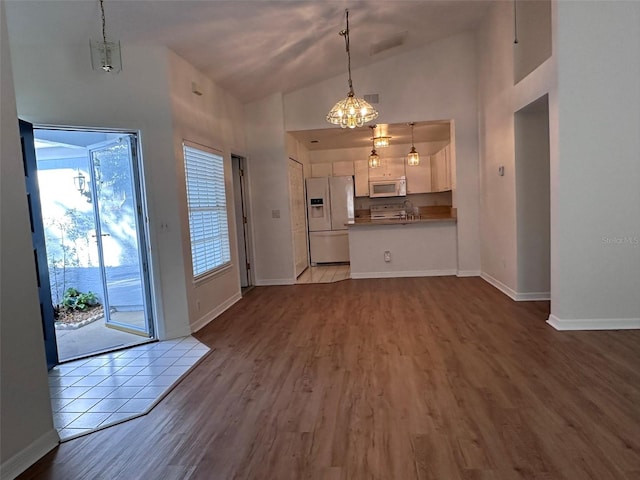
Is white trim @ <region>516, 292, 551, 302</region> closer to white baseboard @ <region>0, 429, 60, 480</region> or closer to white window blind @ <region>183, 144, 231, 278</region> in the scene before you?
white window blind @ <region>183, 144, 231, 278</region>

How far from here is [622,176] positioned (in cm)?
356

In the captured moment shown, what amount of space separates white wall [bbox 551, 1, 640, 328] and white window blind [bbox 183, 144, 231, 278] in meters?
3.60

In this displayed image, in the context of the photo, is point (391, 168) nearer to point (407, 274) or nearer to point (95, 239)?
point (407, 274)

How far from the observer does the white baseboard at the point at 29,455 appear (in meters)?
2.00

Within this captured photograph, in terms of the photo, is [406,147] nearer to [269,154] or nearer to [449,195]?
[449,195]

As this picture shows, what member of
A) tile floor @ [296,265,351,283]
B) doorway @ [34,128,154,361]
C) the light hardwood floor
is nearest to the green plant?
doorway @ [34,128,154,361]

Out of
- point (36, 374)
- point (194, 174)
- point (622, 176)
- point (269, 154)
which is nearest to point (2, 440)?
point (36, 374)

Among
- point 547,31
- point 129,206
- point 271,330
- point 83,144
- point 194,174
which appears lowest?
point 271,330

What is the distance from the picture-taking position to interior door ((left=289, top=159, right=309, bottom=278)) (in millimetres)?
6898

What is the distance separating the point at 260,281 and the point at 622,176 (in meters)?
4.93

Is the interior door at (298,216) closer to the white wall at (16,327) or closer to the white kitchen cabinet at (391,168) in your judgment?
the white kitchen cabinet at (391,168)

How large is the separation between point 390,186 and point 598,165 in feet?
17.4

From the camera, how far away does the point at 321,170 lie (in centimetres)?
905

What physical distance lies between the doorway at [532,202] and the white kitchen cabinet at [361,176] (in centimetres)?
441
